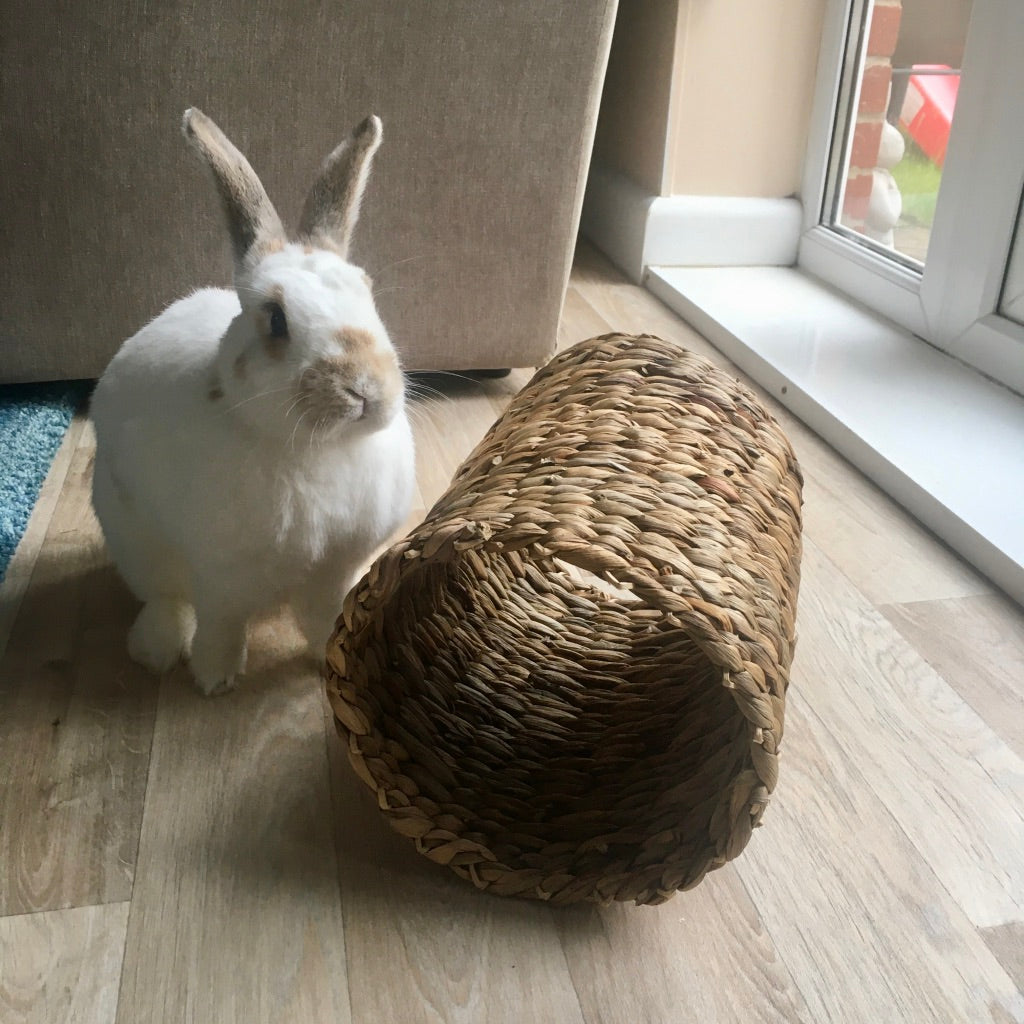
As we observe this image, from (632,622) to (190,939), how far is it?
49 centimetres

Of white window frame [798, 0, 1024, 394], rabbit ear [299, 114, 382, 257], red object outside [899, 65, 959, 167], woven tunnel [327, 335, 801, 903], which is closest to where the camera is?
woven tunnel [327, 335, 801, 903]

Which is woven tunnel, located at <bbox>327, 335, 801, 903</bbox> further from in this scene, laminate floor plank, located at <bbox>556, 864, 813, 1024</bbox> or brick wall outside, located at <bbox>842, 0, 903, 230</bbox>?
brick wall outside, located at <bbox>842, 0, 903, 230</bbox>

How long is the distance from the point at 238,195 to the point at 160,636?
437 millimetres

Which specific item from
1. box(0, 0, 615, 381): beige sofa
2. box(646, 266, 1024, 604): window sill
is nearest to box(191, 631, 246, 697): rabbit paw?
box(0, 0, 615, 381): beige sofa

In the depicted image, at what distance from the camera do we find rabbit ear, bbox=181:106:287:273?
0.87m

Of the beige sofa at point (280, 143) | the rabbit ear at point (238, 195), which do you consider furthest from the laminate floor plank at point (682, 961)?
the beige sofa at point (280, 143)

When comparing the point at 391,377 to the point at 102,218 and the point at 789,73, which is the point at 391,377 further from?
the point at 789,73

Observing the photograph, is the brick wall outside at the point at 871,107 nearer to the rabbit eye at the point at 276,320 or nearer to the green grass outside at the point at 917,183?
the green grass outside at the point at 917,183

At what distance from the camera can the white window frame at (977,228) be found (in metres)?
1.43

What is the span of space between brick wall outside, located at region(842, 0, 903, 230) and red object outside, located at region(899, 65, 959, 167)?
0.26 feet

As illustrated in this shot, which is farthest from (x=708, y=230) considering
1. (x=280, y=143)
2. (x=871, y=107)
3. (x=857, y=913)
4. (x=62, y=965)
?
(x=62, y=965)

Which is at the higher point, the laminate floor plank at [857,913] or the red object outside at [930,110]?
the red object outside at [930,110]

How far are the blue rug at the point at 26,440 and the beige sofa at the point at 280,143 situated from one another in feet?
0.18

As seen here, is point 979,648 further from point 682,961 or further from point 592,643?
point 682,961
